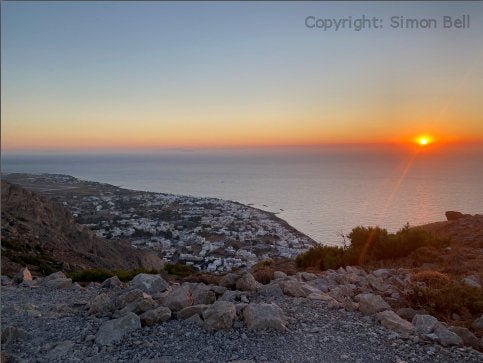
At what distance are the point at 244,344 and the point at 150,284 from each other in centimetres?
339

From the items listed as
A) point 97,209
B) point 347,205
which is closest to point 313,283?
point 347,205

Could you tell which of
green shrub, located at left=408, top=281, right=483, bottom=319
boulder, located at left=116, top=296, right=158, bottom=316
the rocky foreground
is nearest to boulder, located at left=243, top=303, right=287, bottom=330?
the rocky foreground

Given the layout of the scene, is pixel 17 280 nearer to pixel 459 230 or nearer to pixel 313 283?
pixel 313 283

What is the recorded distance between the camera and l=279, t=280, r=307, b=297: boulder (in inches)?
297

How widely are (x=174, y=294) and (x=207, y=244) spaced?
26285mm

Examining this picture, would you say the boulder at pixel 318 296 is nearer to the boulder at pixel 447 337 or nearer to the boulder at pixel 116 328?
the boulder at pixel 447 337

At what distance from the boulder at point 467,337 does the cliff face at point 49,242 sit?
13.6 m

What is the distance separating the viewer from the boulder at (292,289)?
754 centimetres

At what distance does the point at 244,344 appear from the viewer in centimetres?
566

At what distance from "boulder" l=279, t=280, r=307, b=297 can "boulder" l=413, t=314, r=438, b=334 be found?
2.05m

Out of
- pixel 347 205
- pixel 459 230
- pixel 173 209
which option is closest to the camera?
pixel 459 230

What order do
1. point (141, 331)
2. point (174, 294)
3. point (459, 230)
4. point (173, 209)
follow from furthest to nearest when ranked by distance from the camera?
1. point (173, 209)
2. point (459, 230)
3. point (174, 294)
4. point (141, 331)

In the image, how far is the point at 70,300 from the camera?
8609 millimetres

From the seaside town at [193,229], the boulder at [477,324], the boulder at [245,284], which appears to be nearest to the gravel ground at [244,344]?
the boulder at [245,284]
